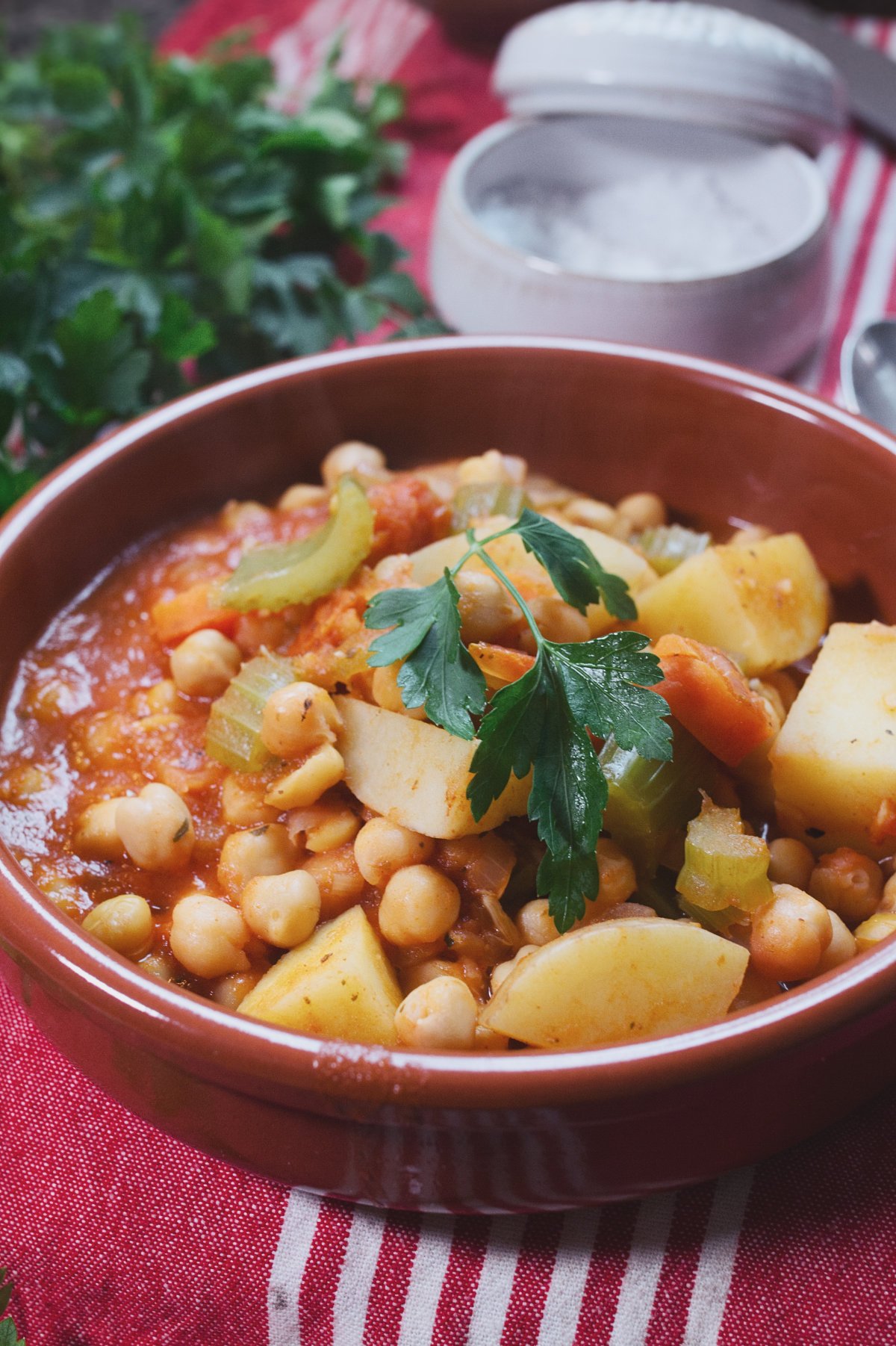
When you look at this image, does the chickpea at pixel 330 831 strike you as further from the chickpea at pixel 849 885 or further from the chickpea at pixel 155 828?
the chickpea at pixel 849 885

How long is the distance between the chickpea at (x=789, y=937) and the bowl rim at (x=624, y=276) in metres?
1.90

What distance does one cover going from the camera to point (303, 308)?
149 inches

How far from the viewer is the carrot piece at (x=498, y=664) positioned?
2.29 m

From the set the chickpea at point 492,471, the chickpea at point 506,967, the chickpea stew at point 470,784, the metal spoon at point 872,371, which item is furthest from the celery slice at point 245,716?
the metal spoon at point 872,371

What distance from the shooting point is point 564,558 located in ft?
7.84

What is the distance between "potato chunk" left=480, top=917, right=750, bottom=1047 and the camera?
1953 mm

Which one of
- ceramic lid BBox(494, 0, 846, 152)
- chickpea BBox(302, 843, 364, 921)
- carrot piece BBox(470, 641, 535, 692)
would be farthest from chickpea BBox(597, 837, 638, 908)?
ceramic lid BBox(494, 0, 846, 152)

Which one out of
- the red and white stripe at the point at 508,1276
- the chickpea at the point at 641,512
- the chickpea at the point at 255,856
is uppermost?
the chickpea at the point at 641,512

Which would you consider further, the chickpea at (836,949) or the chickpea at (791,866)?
the chickpea at (791,866)

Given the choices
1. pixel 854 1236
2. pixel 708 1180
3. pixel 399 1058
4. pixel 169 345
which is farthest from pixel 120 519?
pixel 854 1236

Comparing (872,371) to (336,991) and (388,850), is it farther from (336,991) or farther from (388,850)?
(336,991)

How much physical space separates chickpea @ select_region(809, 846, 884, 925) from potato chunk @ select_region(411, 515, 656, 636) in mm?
626

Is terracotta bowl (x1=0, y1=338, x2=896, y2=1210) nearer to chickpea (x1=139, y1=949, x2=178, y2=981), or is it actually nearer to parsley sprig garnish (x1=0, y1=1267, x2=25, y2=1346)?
chickpea (x1=139, y1=949, x2=178, y2=981)

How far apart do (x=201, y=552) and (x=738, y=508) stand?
1277 mm
